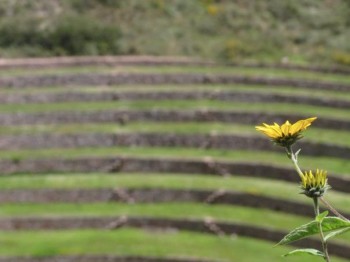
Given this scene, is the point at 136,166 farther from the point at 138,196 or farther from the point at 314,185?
the point at 314,185

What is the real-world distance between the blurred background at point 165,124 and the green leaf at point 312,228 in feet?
37.2

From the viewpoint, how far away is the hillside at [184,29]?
24781mm

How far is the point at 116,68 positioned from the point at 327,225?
20.6m

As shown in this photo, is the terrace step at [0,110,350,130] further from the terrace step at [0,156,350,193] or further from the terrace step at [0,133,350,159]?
the terrace step at [0,156,350,193]

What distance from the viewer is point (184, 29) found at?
2598cm

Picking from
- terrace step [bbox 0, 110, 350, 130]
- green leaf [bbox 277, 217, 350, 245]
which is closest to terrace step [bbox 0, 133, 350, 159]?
terrace step [bbox 0, 110, 350, 130]

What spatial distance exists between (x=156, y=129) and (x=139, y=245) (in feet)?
16.9

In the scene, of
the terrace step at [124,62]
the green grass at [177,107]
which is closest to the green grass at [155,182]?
the green grass at [177,107]

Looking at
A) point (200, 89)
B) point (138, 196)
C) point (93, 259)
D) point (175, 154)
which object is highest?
point (200, 89)

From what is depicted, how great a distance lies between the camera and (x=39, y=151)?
19.3m

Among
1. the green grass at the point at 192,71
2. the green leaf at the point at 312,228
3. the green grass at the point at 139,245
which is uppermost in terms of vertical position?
the green grass at the point at 192,71

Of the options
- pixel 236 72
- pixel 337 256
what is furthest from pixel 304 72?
pixel 337 256

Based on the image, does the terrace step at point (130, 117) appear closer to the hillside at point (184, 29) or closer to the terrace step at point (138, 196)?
the terrace step at point (138, 196)

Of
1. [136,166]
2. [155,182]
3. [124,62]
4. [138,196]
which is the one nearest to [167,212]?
[138,196]
